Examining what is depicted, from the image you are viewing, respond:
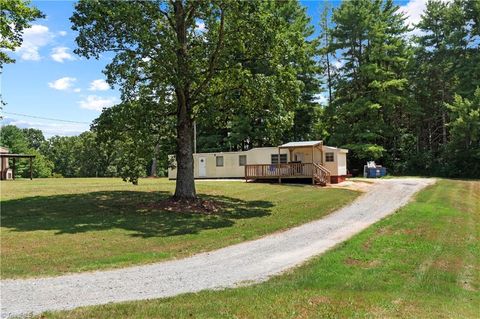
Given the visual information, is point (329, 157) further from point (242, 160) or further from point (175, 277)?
point (175, 277)

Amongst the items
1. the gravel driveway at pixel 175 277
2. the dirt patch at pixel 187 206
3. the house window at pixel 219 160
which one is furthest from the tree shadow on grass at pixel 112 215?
the house window at pixel 219 160

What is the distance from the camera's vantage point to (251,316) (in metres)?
5.21

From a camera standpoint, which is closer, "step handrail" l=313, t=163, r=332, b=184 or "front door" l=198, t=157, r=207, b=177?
"step handrail" l=313, t=163, r=332, b=184

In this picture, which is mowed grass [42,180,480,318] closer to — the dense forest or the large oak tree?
the large oak tree

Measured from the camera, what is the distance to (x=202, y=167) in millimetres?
34094

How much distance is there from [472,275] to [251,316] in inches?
198

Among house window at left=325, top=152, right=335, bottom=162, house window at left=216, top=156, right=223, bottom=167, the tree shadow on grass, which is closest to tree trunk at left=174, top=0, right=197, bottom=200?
the tree shadow on grass

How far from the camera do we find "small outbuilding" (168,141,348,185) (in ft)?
90.2

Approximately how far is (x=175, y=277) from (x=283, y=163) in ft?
72.2

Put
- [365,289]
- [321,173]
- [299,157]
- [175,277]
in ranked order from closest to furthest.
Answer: [365,289]
[175,277]
[321,173]
[299,157]

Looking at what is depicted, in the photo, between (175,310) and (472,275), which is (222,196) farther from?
(175,310)

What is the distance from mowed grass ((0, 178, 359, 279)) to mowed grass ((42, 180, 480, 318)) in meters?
2.93

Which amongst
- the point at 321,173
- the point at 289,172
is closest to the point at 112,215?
the point at 289,172

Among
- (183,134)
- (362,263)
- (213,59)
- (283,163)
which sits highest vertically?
(213,59)
